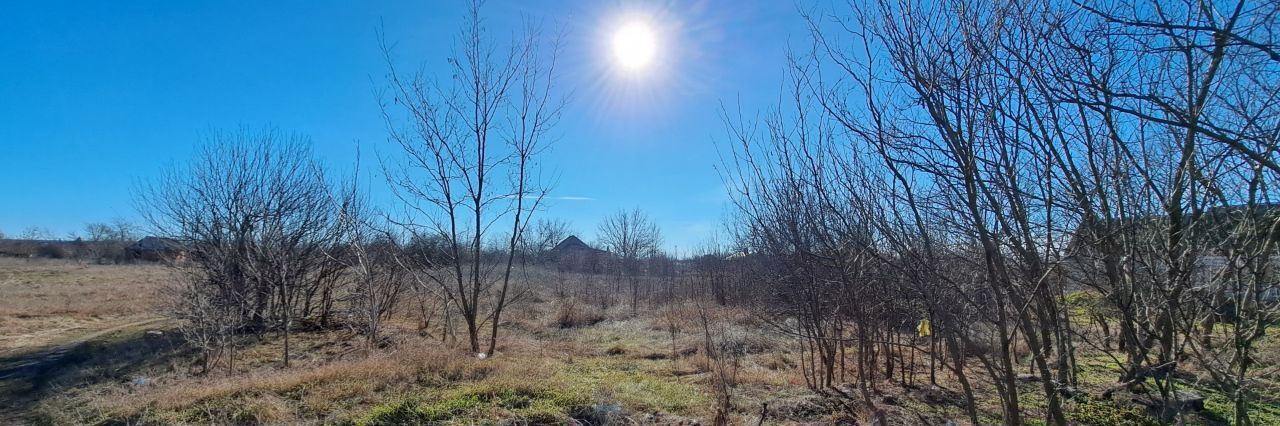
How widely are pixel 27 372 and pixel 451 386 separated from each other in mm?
7724

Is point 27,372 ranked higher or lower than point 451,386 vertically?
lower

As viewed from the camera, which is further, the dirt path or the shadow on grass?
the shadow on grass

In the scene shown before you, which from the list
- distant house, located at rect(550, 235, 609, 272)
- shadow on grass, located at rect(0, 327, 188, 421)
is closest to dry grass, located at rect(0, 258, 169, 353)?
shadow on grass, located at rect(0, 327, 188, 421)

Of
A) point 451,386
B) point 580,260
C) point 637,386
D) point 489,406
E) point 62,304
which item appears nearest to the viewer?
point 489,406

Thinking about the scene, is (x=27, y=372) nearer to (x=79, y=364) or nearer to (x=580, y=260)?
(x=79, y=364)

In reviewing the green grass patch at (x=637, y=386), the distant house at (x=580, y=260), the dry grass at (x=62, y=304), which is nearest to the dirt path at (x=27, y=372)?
the dry grass at (x=62, y=304)

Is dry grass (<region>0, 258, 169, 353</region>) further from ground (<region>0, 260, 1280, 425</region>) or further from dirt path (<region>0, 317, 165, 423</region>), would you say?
ground (<region>0, 260, 1280, 425</region>)

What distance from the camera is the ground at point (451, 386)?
4488mm

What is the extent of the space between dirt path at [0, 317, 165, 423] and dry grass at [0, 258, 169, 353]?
2.94 ft

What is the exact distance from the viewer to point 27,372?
8141 mm

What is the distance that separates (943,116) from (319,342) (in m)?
10.9

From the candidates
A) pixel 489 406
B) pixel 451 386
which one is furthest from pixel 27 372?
pixel 489 406

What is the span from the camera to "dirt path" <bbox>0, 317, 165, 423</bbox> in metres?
6.28

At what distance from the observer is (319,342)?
10234mm
